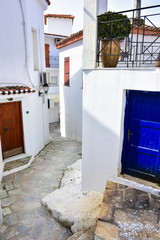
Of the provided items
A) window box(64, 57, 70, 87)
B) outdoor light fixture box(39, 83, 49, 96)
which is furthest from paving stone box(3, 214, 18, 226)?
window box(64, 57, 70, 87)

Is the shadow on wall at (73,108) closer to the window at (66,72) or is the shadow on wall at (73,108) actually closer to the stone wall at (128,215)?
the window at (66,72)

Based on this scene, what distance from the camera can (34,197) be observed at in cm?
580

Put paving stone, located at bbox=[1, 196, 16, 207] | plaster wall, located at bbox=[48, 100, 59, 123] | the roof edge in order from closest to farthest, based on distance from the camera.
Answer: paving stone, located at bbox=[1, 196, 16, 207], the roof edge, plaster wall, located at bbox=[48, 100, 59, 123]

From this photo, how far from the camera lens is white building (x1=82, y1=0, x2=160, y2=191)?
401 cm

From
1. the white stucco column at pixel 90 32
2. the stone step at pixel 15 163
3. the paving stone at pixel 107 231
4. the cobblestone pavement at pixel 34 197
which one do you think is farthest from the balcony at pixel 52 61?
the paving stone at pixel 107 231

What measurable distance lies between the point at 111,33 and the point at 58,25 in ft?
67.3

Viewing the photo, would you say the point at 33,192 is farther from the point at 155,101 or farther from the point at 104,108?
the point at 155,101

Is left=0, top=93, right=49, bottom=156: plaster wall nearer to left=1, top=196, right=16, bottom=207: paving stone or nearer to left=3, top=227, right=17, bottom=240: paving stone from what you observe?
left=1, top=196, right=16, bottom=207: paving stone

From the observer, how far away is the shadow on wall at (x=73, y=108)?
38.5 feet

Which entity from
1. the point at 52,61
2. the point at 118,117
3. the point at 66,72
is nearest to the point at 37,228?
the point at 118,117

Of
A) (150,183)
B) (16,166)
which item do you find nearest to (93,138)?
(150,183)

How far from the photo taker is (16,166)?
24.8 feet

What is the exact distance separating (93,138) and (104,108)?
2.92 ft

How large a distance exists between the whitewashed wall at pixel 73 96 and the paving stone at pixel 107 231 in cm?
919
